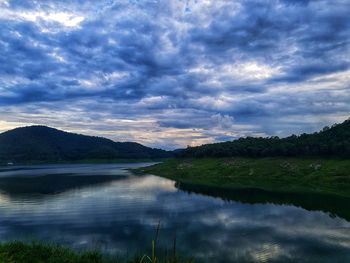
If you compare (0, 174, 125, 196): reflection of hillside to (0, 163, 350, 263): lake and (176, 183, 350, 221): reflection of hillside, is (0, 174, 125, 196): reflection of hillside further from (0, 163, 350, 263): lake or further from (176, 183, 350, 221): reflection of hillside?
(176, 183, 350, 221): reflection of hillside

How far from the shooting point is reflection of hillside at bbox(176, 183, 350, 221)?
8771 cm

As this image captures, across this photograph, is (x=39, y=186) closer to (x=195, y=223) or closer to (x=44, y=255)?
(x=195, y=223)

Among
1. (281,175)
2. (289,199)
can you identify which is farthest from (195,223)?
(281,175)

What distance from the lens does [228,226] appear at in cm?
6712

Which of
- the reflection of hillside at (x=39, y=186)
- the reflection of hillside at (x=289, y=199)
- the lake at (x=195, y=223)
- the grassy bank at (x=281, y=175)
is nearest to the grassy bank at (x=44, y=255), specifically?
the lake at (x=195, y=223)

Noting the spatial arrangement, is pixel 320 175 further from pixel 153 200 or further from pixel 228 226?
pixel 228 226

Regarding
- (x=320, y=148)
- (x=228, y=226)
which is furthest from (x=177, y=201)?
(x=320, y=148)

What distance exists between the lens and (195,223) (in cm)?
6962

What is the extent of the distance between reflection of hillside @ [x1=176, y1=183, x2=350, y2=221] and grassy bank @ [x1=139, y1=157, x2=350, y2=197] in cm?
978

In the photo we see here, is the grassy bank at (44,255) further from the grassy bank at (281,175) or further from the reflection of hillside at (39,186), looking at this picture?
the reflection of hillside at (39,186)

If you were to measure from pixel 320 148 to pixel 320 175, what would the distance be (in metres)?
30.3

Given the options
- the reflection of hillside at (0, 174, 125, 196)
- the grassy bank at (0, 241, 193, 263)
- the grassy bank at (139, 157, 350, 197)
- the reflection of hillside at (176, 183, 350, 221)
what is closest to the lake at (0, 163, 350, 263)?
the reflection of hillside at (176, 183, 350, 221)

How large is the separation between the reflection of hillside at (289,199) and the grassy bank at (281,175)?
32.1ft

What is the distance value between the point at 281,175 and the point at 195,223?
9746cm
